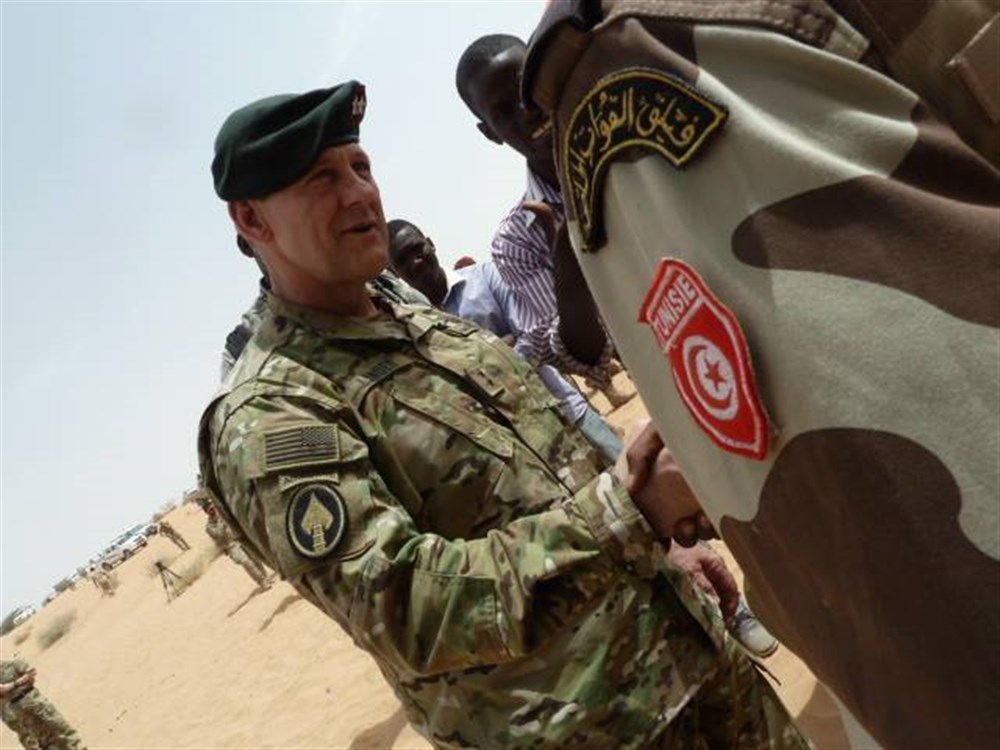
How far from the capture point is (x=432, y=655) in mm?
1330

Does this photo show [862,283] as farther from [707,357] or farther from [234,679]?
[234,679]

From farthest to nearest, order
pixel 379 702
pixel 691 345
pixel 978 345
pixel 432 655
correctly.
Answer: pixel 379 702 < pixel 432 655 < pixel 691 345 < pixel 978 345

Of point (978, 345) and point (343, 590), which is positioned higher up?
point (978, 345)

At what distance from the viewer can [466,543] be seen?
55.4 inches

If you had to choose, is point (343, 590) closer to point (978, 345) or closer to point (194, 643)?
point (978, 345)

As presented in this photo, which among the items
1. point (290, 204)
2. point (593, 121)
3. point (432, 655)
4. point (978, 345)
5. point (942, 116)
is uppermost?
point (290, 204)

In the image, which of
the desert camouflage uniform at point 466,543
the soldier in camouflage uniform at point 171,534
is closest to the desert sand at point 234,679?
the desert camouflage uniform at point 466,543

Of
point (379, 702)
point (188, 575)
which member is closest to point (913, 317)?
point (379, 702)

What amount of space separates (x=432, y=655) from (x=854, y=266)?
1.00m

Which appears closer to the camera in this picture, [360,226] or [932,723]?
[932,723]

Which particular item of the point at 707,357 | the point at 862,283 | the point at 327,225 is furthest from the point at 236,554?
the point at 862,283

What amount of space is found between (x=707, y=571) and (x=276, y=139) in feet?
4.10

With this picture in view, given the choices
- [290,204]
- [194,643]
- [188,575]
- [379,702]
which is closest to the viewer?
[290,204]

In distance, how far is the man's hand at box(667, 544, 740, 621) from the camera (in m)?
1.74
